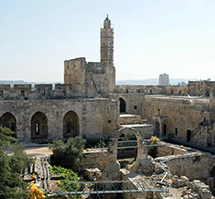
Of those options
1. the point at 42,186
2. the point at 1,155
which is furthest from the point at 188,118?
the point at 1,155

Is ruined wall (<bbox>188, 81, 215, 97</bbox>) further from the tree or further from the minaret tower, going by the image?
the tree

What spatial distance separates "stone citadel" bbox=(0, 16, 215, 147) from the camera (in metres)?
21.6

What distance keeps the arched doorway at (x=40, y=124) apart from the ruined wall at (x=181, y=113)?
11110 mm

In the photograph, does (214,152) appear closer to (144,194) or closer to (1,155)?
(144,194)

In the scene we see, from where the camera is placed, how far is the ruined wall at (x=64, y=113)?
69.2ft

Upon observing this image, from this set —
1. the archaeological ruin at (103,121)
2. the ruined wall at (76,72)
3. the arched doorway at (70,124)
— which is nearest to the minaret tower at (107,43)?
the archaeological ruin at (103,121)

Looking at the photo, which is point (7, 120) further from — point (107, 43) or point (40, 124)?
point (107, 43)

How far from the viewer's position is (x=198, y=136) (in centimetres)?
2256

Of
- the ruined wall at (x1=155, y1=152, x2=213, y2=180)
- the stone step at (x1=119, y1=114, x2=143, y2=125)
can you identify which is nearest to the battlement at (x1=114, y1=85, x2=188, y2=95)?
the stone step at (x1=119, y1=114, x2=143, y2=125)

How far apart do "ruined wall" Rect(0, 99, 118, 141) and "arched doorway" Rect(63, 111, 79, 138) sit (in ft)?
3.98

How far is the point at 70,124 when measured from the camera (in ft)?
80.2

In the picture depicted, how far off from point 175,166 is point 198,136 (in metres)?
6.06

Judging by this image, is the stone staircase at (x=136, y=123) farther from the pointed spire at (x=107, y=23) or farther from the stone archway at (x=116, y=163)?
the pointed spire at (x=107, y=23)

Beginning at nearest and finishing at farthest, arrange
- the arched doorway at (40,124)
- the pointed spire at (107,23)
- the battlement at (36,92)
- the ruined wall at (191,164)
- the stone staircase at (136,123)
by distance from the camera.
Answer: the ruined wall at (191,164), the battlement at (36,92), the arched doorway at (40,124), the stone staircase at (136,123), the pointed spire at (107,23)
